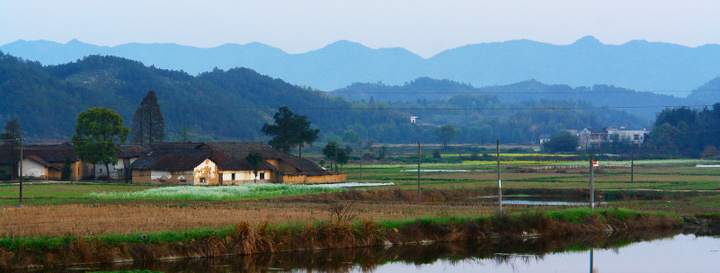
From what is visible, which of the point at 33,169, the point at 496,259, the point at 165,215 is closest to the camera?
the point at 496,259

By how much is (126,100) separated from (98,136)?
100268mm

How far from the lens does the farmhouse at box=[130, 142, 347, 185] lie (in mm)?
59688

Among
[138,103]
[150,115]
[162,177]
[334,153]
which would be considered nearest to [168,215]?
[162,177]

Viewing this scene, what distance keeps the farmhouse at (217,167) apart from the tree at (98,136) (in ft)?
6.44

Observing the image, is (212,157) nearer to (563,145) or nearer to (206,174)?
(206,174)

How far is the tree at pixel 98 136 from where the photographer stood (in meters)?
61.6

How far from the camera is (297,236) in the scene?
27.1 meters

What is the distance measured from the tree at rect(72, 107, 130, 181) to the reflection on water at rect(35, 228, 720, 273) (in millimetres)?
37909

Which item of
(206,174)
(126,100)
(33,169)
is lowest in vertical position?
(206,174)

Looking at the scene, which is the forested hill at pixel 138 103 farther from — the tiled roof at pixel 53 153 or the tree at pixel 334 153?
the tree at pixel 334 153

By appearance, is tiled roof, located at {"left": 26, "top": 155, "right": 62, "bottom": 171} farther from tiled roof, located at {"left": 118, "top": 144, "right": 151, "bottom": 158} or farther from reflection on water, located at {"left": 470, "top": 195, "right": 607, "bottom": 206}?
reflection on water, located at {"left": 470, "top": 195, "right": 607, "bottom": 206}

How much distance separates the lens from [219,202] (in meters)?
41.4

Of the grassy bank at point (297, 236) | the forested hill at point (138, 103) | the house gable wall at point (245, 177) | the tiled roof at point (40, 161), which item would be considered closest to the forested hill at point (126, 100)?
the forested hill at point (138, 103)

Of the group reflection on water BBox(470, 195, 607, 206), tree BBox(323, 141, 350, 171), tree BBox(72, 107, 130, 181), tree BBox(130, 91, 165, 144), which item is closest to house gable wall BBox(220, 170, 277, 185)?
tree BBox(72, 107, 130, 181)
